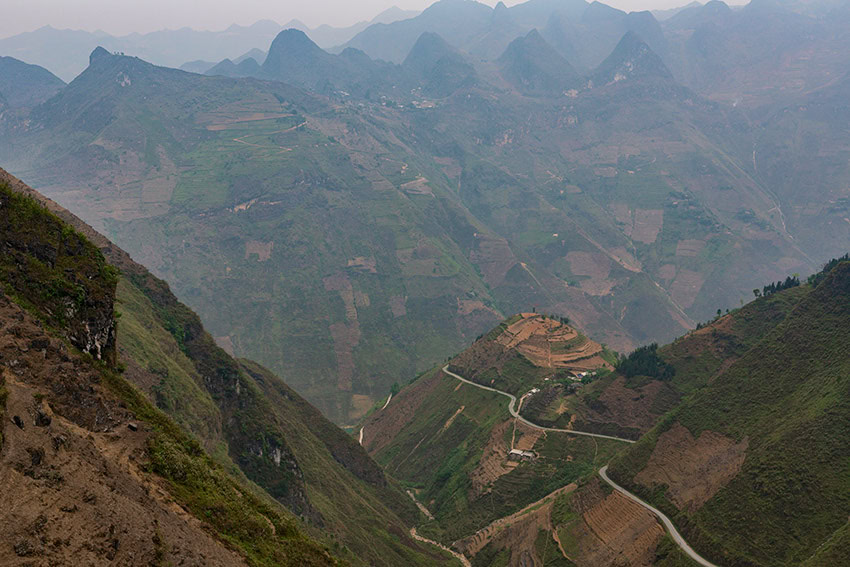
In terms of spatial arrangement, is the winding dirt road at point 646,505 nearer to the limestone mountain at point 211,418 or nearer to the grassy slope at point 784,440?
the grassy slope at point 784,440

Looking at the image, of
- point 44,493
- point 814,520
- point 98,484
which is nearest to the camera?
point 44,493

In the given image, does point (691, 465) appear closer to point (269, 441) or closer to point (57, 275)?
point (269, 441)

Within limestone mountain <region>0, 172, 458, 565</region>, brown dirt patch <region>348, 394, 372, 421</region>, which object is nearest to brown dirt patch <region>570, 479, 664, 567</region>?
limestone mountain <region>0, 172, 458, 565</region>

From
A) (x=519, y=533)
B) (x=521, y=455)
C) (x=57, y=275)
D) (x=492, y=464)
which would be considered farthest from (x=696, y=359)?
(x=57, y=275)

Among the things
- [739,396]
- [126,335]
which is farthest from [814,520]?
[126,335]

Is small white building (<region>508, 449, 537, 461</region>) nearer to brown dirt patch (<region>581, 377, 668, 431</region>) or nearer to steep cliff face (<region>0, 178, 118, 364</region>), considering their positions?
brown dirt patch (<region>581, 377, 668, 431</region>)

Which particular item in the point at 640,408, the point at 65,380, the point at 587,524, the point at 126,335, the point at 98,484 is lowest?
the point at 587,524

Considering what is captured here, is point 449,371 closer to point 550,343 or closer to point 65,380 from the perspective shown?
point 550,343
